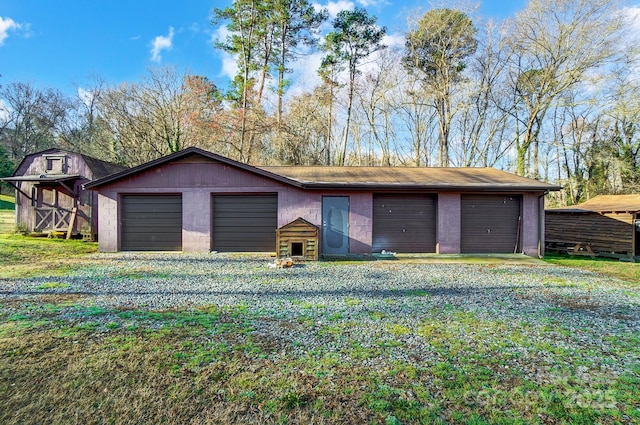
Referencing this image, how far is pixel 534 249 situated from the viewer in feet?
32.0

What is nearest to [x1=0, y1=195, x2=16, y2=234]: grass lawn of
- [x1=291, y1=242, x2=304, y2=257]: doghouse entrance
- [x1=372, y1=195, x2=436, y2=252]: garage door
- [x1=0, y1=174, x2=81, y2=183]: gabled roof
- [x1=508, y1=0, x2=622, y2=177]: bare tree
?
[x1=0, y1=174, x2=81, y2=183]: gabled roof

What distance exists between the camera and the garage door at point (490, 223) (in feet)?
32.4

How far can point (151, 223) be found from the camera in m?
9.83

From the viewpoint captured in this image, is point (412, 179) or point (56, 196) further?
point (56, 196)

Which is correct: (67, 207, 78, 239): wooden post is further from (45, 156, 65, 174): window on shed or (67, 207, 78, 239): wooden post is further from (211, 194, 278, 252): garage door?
(211, 194, 278, 252): garage door

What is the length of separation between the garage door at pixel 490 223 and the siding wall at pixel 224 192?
1.30ft

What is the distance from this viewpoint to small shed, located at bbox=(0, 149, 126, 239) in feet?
40.8

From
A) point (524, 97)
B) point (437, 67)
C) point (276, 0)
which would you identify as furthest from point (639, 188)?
point (276, 0)

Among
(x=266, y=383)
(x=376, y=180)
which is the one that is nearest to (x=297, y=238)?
(x=376, y=180)

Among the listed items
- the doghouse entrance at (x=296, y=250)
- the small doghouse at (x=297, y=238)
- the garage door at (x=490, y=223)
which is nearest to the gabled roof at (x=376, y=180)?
the garage door at (x=490, y=223)

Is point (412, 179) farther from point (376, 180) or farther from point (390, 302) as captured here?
point (390, 302)

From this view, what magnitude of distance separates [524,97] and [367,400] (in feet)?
69.2

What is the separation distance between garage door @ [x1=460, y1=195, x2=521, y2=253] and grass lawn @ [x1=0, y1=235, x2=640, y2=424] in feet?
18.7

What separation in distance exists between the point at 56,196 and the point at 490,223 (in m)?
16.2
